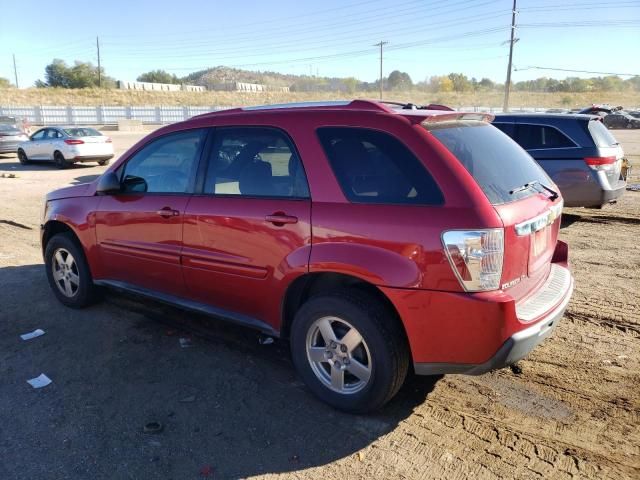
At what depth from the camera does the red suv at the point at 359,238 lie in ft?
8.97

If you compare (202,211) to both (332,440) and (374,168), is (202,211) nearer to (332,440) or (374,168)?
(374,168)

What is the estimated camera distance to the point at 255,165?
363cm

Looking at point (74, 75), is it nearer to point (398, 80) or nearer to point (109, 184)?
point (398, 80)

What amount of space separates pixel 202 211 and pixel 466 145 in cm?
187

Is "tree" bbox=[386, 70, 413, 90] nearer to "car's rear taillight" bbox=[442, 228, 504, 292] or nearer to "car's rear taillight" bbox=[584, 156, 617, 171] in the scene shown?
"car's rear taillight" bbox=[584, 156, 617, 171]

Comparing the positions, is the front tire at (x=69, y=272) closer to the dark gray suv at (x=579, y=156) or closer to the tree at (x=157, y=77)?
the dark gray suv at (x=579, y=156)

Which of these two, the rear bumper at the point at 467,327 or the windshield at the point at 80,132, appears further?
the windshield at the point at 80,132

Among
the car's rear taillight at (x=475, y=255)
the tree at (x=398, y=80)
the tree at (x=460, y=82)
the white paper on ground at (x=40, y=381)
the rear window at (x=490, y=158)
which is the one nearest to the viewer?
the car's rear taillight at (x=475, y=255)

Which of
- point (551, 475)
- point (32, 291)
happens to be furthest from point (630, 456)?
point (32, 291)

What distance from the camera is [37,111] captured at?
47.7 metres

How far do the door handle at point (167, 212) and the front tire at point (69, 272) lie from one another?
1.35 meters

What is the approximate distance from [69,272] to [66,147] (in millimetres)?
14362

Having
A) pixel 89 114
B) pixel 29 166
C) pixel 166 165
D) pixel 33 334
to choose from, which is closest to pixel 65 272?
pixel 33 334

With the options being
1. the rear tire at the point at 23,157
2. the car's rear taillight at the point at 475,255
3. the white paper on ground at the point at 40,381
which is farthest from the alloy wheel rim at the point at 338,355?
the rear tire at the point at 23,157
